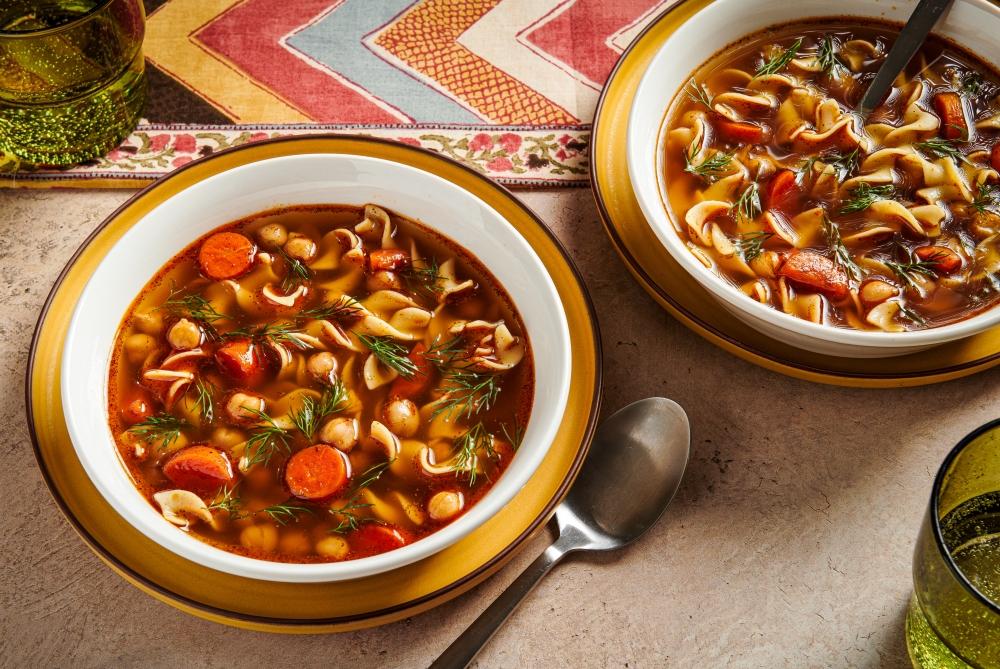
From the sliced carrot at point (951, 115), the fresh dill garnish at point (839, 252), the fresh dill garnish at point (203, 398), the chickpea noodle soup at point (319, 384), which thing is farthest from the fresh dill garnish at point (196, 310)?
the sliced carrot at point (951, 115)

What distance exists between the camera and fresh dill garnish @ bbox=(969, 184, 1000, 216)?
2514 mm

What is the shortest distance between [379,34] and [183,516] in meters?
1.92

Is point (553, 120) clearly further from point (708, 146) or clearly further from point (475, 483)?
point (475, 483)

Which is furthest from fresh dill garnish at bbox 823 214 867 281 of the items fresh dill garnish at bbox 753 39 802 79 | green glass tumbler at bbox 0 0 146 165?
green glass tumbler at bbox 0 0 146 165

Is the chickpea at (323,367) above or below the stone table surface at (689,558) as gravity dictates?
above

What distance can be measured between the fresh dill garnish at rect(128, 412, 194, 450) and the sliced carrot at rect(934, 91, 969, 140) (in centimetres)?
245

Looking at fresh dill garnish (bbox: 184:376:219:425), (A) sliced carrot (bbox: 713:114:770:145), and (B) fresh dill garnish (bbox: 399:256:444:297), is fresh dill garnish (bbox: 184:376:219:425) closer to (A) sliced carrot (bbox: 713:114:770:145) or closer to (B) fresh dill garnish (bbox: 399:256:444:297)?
(B) fresh dill garnish (bbox: 399:256:444:297)

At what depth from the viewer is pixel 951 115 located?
2.69m

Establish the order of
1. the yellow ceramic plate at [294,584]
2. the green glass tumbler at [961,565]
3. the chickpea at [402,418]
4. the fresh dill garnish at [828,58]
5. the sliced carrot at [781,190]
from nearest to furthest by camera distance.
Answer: the green glass tumbler at [961,565]
the yellow ceramic plate at [294,584]
the chickpea at [402,418]
the sliced carrot at [781,190]
the fresh dill garnish at [828,58]

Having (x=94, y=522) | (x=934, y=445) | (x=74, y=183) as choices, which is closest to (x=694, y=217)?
(x=934, y=445)

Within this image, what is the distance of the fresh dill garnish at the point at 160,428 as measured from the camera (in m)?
2.20

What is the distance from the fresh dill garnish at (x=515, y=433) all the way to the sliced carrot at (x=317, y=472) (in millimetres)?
421

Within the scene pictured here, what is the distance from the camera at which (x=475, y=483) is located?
2174mm

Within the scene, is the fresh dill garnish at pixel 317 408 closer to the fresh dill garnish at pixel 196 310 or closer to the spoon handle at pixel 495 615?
the fresh dill garnish at pixel 196 310
